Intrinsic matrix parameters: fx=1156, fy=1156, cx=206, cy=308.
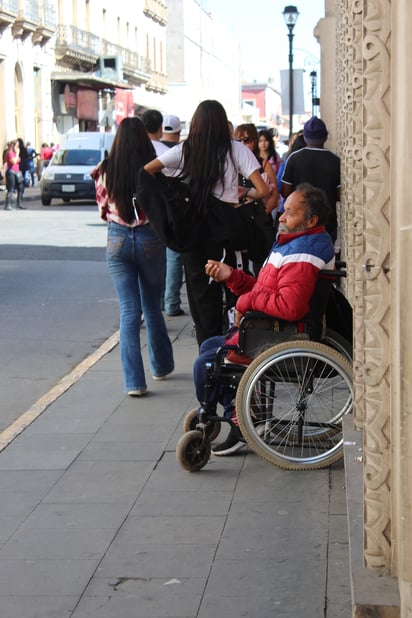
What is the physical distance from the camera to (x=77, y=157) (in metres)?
34.2

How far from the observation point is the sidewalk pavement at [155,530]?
422 centimetres

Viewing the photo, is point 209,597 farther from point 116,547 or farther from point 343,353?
point 343,353

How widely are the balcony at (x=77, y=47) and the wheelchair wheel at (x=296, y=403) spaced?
5196cm

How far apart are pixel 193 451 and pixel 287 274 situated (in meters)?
1.01

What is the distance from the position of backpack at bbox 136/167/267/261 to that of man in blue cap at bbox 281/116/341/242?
3605 millimetres

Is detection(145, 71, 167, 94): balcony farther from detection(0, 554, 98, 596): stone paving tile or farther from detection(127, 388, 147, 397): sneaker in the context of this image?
detection(0, 554, 98, 596): stone paving tile

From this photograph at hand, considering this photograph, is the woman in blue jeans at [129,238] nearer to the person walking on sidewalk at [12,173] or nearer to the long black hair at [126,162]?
the long black hair at [126,162]

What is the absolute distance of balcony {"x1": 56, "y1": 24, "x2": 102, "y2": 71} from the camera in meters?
55.9

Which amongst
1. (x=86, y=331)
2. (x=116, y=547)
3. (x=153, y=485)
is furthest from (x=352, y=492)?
(x=86, y=331)

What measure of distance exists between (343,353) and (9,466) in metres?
1.86

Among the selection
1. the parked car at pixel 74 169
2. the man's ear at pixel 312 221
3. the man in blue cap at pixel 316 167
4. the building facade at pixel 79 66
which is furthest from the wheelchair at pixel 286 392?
the building facade at pixel 79 66

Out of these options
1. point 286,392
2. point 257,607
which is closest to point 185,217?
Result: point 286,392

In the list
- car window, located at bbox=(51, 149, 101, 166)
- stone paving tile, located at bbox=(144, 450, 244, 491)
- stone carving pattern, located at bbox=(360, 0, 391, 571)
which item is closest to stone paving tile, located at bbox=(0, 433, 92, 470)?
stone paving tile, located at bbox=(144, 450, 244, 491)

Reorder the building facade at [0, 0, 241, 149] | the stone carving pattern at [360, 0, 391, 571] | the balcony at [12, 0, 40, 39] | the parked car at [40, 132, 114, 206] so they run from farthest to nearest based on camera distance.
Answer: the balcony at [12, 0, 40, 39]
the building facade at [0, 0, 241, 149]
the parked car at [40, 132, 114, 206]
the stone carving pattern at [360, 0, 391, 571]
